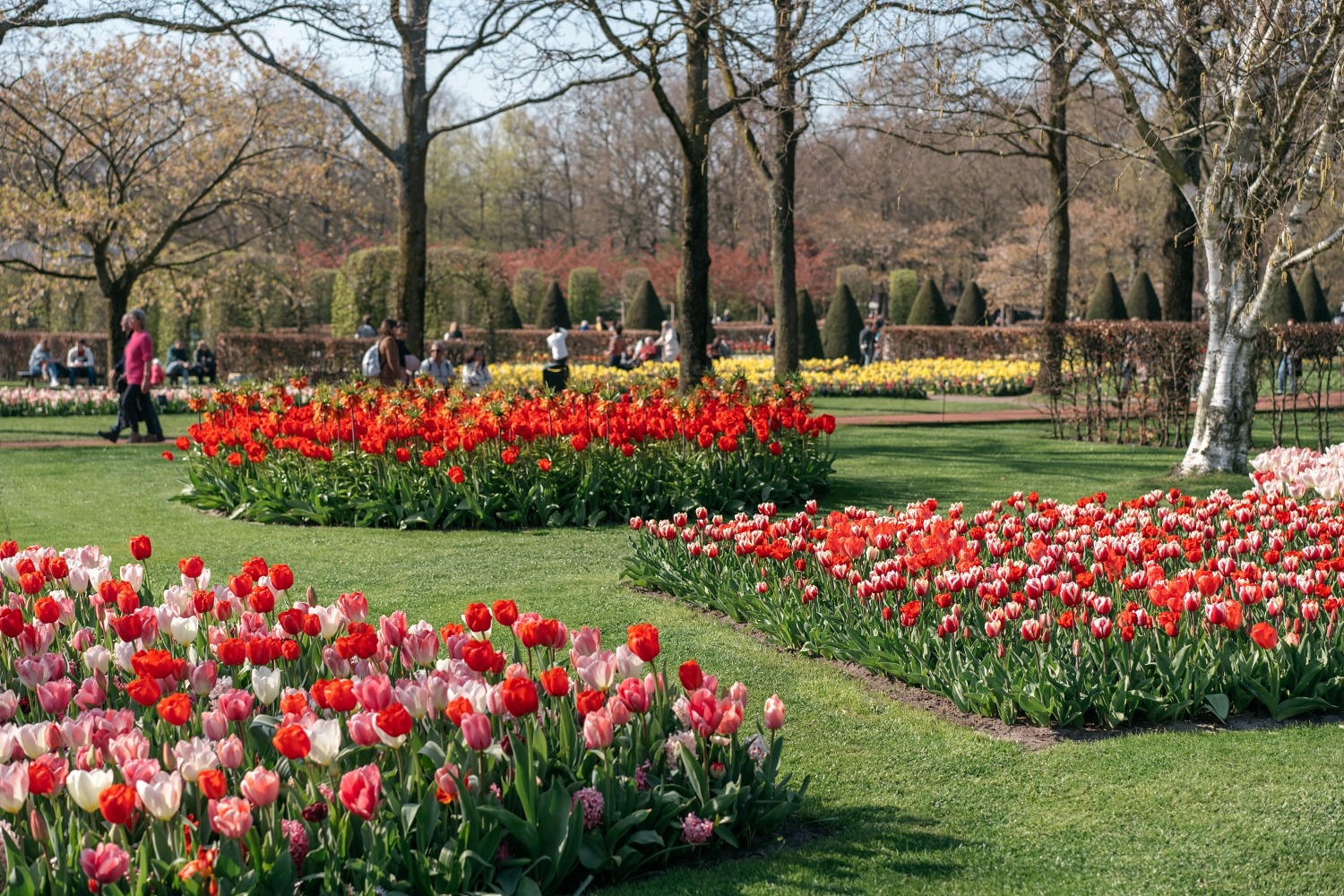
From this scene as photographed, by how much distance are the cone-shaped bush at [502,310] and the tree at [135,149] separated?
639 centimetres

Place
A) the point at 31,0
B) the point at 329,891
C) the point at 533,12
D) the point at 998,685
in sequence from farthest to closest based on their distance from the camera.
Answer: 1. the point at 31,0
2. the point at 533,12
3. the point at 998,685
4. the point at 329,891

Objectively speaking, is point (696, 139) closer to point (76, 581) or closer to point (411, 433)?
point (411, 433)

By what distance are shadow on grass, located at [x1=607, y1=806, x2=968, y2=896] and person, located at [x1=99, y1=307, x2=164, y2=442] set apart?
43.3 ft

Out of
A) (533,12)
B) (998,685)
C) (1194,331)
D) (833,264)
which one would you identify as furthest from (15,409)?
(833,264)

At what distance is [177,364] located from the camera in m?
26.5

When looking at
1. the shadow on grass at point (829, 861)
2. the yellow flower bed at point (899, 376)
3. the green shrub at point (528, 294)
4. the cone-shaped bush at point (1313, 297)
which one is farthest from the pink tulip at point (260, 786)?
the cone-shaped bush at point (1313, 297)

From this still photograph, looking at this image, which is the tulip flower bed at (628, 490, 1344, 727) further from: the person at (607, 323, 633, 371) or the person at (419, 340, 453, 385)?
the person at (607, 323, 633, 371)

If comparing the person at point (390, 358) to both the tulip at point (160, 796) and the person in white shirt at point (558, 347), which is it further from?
the tulip at point (160, 796)

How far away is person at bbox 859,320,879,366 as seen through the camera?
3102 cm

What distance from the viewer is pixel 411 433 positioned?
9.80 m

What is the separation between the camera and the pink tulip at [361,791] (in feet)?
9.72

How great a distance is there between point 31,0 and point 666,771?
1579 cm

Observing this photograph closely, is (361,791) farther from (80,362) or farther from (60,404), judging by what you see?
(80,362)

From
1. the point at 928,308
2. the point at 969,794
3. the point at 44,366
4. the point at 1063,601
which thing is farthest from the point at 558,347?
the point at 928,308
